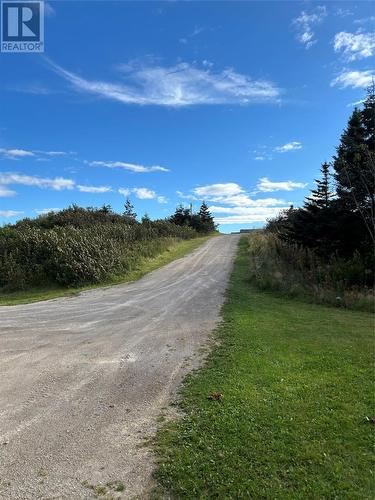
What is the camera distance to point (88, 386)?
220 inches

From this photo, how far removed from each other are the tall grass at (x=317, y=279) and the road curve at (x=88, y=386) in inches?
113

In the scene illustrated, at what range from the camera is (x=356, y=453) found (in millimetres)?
3758

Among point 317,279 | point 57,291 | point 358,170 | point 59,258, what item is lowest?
point 57,291

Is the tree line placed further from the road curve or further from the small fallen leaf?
the small fallen leaf

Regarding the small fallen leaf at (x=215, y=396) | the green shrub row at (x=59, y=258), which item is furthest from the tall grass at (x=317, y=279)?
the small fallen leaf at (x=215, y=396)

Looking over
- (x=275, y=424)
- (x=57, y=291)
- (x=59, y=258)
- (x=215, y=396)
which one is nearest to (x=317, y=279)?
(x=57, y=291)

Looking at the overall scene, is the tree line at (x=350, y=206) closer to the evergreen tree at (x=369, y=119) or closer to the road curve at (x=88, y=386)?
the evergreen tree at (x=369, y=119)

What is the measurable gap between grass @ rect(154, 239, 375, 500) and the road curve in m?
0.35

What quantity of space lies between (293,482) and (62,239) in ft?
58.0

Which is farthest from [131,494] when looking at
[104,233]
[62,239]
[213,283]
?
[104,233]

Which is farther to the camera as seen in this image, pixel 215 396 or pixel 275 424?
pixel 215 396

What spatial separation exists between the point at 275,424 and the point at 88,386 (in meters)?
2.58

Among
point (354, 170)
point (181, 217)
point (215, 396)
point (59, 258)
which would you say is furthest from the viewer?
point (181, 217)

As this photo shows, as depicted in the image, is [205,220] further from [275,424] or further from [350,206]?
[275,424]
